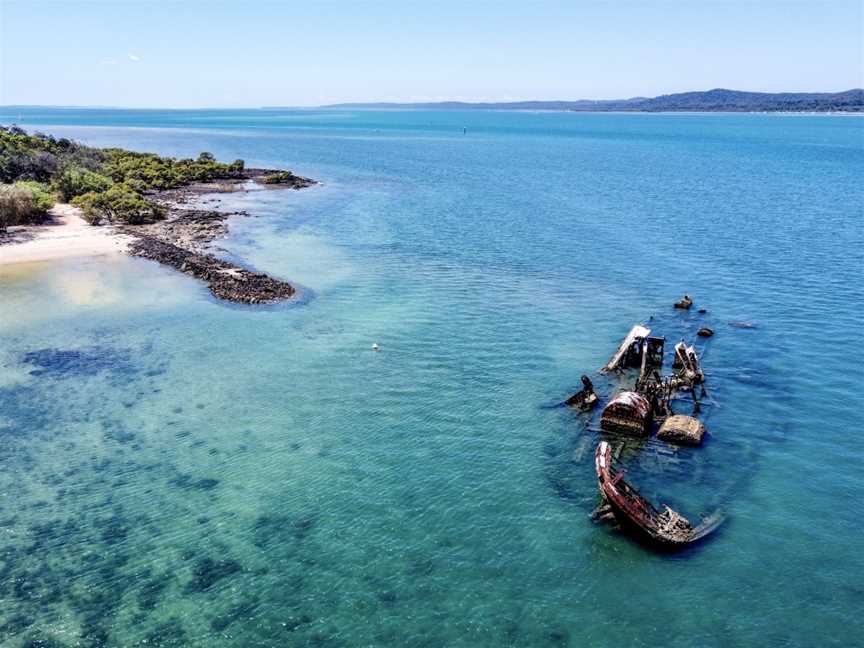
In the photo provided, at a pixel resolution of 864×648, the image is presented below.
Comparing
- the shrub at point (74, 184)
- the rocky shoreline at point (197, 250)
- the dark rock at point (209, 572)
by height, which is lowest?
the dark rock at point (209, 572)

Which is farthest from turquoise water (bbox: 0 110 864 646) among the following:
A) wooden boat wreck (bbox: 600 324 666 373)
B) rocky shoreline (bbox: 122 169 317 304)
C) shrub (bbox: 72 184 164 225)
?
shrub (bbox: 72 184 164 225)

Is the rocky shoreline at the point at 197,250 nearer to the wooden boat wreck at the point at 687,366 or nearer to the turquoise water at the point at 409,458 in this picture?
the turquoise water at the point at 409,458

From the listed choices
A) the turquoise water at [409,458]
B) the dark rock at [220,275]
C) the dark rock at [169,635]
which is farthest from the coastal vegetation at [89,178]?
the dark rock at [169,635]

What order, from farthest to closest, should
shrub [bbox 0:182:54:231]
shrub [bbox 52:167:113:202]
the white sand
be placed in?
shrub [bbox 52:167:113:202]
shrub [bbox 0:182:54:231]
the white sand

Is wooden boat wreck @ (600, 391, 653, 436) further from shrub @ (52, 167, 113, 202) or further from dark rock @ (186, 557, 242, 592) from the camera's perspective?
shrub @ (52, 167, 113, 202)

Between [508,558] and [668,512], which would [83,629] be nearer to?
[508,558]

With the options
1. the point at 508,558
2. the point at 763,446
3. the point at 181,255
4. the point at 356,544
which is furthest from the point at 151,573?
the point at 181,255
